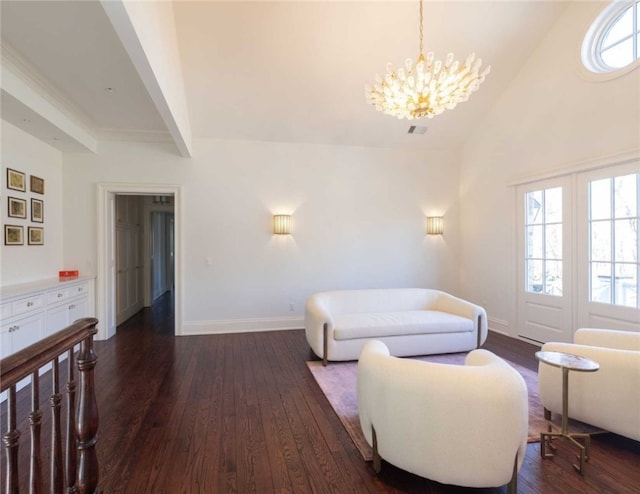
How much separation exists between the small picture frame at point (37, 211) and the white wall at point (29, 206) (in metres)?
0.05

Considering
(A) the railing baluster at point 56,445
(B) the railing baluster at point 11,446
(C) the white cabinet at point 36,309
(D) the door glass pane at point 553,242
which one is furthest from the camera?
(D) the door glass pane at point 553,242

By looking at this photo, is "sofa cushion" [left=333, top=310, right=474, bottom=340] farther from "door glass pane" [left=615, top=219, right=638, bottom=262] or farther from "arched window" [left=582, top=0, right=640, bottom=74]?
"arched window" [left=582, top=0, right=640, bottom=74]

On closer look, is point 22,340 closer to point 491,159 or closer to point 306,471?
point 306,471

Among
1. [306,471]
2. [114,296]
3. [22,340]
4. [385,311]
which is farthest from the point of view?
[114,296]

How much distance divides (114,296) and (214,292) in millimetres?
1451

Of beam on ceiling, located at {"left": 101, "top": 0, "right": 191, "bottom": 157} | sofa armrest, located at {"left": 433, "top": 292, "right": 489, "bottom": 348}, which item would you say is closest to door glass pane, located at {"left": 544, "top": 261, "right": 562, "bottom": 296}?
sofa armrest, located at {"left": 433, "top": 292, "right": 489, "bottom": 348}

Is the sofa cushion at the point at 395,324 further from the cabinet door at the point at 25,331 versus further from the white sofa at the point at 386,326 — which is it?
the cabinet door at the point at 25,331

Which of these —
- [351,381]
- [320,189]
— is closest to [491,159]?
[320,189]

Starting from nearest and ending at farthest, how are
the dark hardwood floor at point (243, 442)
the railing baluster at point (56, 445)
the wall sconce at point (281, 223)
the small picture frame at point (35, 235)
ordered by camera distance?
the railing baluster at point (56, 445) < the dark hardwood floor at point (243, 442) < the small picture frame at point (35, 235) < the wall sconce at point (281, 223)

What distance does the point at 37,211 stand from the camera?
4.03m

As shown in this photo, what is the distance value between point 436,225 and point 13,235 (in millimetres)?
5677

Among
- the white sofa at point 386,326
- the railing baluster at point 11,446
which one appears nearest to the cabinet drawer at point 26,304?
the railing baluster at point 11,446

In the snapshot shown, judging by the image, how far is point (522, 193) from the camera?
464 centimetres

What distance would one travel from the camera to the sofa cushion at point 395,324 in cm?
365
